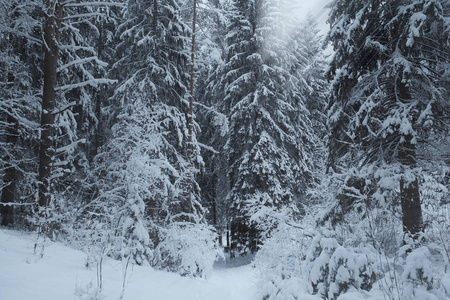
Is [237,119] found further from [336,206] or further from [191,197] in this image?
[336,206]

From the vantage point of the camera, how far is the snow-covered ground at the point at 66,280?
3074mm

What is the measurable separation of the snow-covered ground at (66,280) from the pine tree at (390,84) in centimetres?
514

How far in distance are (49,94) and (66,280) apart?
15.3 feet

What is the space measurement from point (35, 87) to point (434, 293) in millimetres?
13164

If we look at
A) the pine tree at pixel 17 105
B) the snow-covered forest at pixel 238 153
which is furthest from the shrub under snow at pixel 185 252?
the pine tree at pixel 17 105

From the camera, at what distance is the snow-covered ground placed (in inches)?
121

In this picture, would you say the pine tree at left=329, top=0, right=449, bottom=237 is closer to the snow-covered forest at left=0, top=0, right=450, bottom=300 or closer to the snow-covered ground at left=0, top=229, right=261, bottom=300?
the snow-covered forest at left=0, top=0, right=450, bottom=300

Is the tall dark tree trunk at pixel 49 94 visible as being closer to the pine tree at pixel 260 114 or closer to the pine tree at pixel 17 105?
the pine tree at pixel 17 105

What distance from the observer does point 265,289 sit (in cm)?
492

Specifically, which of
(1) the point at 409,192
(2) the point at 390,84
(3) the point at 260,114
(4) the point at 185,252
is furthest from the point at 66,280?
(3) the point at 260,114

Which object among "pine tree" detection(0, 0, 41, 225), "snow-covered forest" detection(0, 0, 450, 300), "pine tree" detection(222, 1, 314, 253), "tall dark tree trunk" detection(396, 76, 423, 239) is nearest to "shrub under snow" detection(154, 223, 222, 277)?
"snow-covered forest" detection(0, 0, 450, 300)

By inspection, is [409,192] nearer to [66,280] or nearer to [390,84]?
[390,84]

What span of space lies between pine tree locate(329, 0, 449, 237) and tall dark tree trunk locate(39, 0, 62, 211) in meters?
7.48

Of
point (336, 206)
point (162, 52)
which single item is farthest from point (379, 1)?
point (162, 52)
